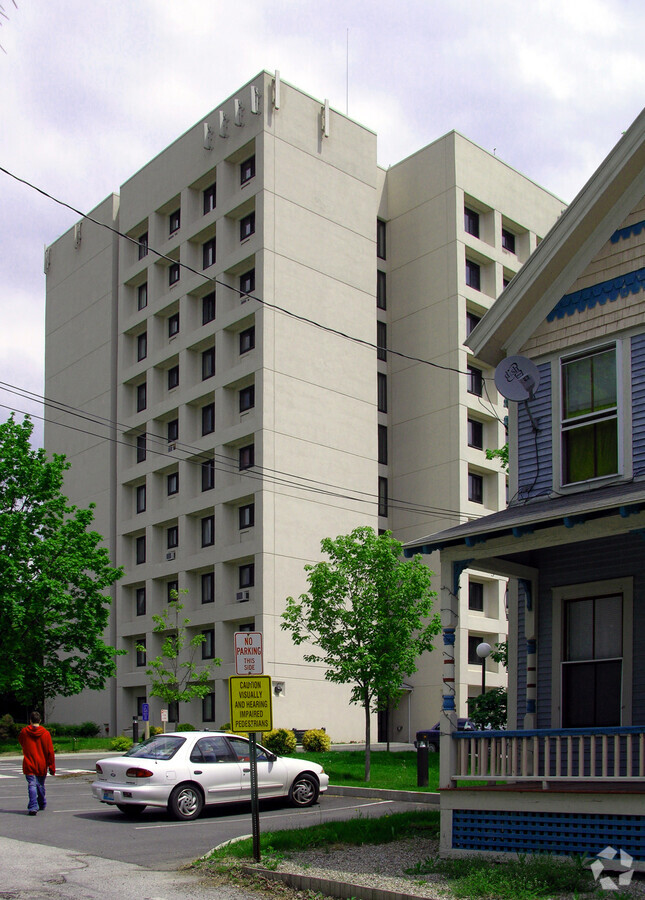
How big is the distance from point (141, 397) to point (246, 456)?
35.4ft

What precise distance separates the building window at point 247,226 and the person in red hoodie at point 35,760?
32534mm

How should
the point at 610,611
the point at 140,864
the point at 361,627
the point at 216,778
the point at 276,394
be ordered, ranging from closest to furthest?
the point at 140,864 < the point at 610,611 < the point at 216,778 < the point at 361,627 < the point at 276,394

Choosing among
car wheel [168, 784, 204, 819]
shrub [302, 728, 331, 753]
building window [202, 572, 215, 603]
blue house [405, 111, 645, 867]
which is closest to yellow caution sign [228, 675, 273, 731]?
blue house [405, 111, 645, 867]

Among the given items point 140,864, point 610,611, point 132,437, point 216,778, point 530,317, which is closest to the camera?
point 140,864

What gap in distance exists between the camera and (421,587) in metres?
27.0

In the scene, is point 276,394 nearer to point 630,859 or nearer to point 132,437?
point 132,437

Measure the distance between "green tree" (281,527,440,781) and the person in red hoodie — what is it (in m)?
9.60

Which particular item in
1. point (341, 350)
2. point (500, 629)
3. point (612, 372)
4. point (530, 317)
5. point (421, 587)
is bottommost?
point (500, 629)

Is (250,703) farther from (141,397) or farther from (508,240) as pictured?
(508,240)

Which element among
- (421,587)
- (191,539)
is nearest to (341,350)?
(191,539)

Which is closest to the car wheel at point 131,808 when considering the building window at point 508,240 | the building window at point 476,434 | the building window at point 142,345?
the building window at point 476,434

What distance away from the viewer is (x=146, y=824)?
16.9 metres

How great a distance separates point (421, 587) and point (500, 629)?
22534 mm

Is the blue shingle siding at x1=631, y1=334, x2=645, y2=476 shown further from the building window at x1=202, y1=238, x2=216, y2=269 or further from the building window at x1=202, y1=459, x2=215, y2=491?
the building window at x1=202, y1=238, x2=216, y2=269
